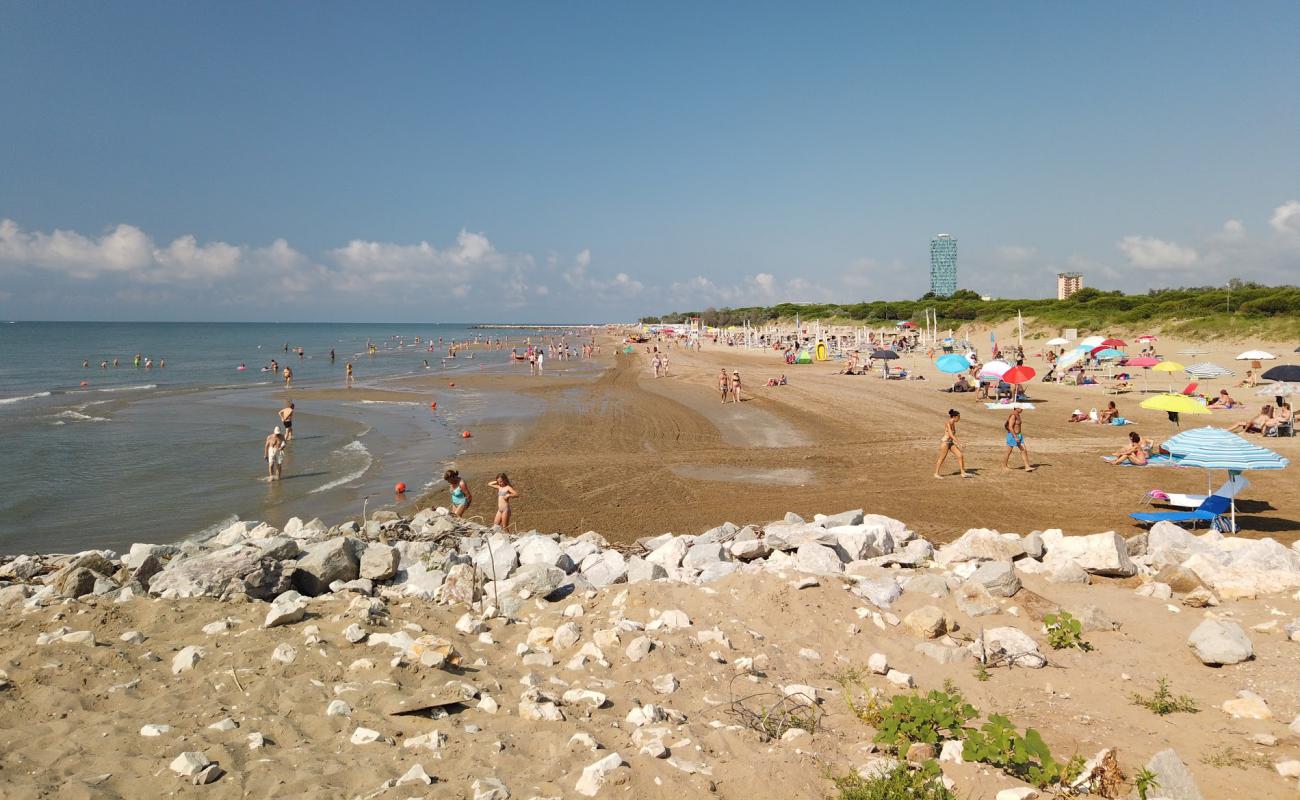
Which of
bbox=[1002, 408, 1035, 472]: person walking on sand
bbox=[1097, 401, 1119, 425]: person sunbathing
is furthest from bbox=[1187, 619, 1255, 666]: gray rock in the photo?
bbox=[1097, 401, 1119, 425]: person sunbathing

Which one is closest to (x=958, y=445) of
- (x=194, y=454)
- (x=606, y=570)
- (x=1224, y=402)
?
(x=606, y=570)

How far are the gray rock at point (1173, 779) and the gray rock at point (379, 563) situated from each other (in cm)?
665

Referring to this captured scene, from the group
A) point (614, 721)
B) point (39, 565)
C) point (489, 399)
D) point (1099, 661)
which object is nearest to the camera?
point (614, 721)

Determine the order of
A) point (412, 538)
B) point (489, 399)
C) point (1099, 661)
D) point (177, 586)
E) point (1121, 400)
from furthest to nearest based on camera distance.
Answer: point (489, 399)
point (1121, 400)
point (412, 538)
point (177, 586)
point (1099, 661)

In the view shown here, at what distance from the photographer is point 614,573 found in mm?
7637

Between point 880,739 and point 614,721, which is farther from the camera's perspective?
point 614,721

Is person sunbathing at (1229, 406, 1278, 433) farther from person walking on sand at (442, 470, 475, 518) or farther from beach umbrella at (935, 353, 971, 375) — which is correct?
person walking on sand at (442, 470, 475, 518)

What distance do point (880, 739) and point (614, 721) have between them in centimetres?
174

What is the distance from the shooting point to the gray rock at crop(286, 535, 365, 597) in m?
7.15

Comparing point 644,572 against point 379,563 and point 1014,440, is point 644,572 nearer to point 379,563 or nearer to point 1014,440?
point 379,563

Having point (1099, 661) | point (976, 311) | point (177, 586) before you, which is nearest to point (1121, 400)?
point (1099, 661)

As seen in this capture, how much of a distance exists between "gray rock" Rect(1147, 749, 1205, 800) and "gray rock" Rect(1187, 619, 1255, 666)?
222 centimetres

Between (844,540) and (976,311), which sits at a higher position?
(976,311)

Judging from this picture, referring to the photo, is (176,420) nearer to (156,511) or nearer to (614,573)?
(156,511)
